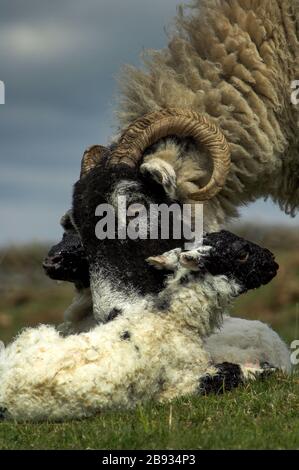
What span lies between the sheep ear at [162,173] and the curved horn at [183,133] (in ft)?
0.71

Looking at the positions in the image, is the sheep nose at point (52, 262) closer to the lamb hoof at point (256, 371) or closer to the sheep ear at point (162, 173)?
the sheep ear at point (162, 173)

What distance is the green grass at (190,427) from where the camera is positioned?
5.59m

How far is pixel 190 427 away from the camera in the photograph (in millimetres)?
6008

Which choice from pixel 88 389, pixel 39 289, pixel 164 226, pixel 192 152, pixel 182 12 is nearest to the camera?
pixel 88 389

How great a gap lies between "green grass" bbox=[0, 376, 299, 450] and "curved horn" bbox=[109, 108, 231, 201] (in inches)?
71.0

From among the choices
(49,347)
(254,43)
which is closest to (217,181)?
(254,43)

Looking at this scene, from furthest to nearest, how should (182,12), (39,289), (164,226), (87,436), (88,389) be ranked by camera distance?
(39,289)
(182,12)
(164,226)
(88,389)
(87,436)

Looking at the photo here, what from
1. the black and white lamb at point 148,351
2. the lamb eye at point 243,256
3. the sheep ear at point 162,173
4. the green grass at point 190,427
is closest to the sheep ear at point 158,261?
the black and white lamb at point 148,351

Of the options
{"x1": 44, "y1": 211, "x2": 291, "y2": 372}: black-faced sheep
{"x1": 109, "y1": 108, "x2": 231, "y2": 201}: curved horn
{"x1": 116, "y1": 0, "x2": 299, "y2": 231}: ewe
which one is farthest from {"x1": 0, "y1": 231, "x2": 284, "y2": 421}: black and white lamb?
{"x1": 116, "y1": 0, "x2": 299, "y2": 231}: ewe

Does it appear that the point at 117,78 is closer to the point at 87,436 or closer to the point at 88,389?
the point at 88,389

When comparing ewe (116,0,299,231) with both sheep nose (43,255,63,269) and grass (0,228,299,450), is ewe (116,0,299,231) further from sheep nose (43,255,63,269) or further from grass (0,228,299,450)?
grass (0,228,299,450)
